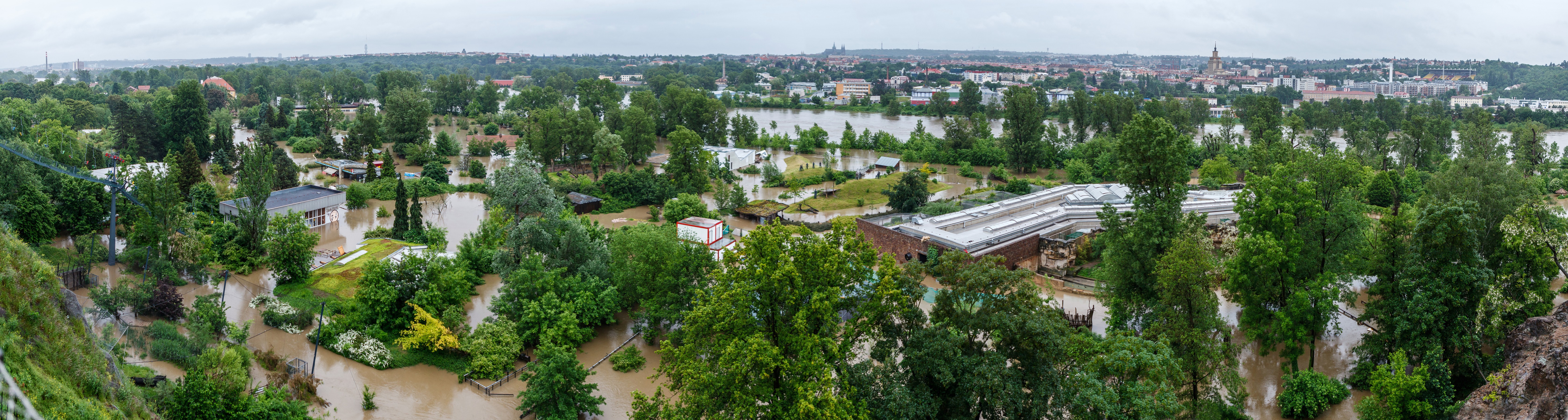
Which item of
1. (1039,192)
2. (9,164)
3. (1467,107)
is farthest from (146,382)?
(1467,107)

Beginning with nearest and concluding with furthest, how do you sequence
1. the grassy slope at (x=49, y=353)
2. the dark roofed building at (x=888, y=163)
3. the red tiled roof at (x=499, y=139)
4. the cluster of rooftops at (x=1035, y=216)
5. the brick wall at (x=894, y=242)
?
the grassy slope at (x=49, y=353) < the brick wall at (x=894, y=242) < the cluster of rooftops at (x=1035, y=216) < the dark roofed building at (x=888, y=163) < the red tiled roof at (x=499, y=139)

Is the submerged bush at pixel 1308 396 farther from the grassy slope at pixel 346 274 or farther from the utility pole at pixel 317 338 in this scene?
the grassy slope at pixel 346 274

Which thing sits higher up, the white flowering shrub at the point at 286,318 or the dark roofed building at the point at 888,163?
the dark roofed building at the point at 888,163

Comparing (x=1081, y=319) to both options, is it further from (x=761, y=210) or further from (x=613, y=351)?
(x=761, y=210)

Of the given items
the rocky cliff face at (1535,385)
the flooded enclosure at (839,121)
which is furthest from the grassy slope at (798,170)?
the rocky cliff face at (1535,385)

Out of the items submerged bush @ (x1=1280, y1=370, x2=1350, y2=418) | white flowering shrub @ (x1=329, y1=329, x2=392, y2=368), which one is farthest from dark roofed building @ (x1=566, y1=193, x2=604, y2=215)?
submerged bush @ (x1=1280, y1=370, x2=1350, y2=418)

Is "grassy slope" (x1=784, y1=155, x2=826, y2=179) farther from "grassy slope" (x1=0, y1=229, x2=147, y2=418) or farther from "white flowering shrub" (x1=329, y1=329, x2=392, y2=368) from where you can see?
"grassy slope" (x1=0, y1=229, x2=147, y2=418)
